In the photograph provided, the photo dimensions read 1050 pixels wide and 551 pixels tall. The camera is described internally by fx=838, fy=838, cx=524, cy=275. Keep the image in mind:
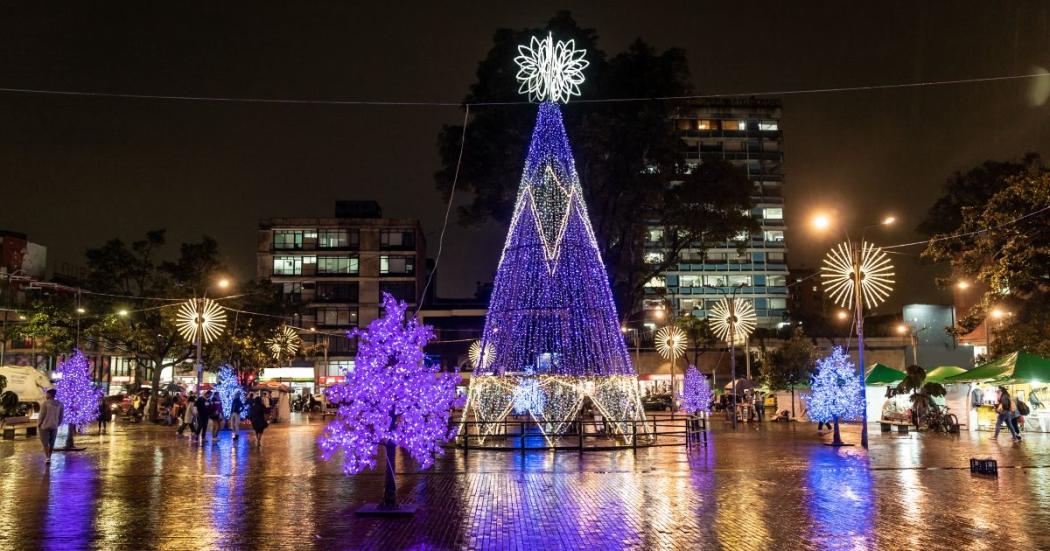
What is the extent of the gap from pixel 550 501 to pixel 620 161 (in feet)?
69.1

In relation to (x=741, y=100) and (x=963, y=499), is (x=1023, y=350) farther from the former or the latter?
(x=741, y=100)

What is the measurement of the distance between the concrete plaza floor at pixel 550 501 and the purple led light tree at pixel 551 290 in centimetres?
271

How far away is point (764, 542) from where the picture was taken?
1012 cm

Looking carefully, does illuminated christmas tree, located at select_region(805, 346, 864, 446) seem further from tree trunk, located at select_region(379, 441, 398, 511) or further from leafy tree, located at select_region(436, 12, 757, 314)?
tree trunk, located at select_region(379, 441, 398, 511)

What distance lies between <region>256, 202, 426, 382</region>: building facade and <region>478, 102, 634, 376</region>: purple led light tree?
197ft

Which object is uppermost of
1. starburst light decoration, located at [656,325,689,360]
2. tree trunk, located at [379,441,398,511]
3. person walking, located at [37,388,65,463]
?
starburst light decoration, located at [656,325,689,360]

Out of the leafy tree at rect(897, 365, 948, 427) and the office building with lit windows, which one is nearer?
the leafy tree at rect(897, 365, 948, 427)

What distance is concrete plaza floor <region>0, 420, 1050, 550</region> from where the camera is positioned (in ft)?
34.2

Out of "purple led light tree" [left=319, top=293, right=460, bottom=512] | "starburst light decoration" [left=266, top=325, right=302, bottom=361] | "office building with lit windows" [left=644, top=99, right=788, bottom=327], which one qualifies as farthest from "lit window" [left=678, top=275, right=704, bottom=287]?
"purple led light tree" [left=319, top=293, right=460, bottom=512]

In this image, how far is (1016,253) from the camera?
25953mm

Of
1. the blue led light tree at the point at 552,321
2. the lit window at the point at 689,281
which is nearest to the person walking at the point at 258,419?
the blue led light tree at the point at 552,321

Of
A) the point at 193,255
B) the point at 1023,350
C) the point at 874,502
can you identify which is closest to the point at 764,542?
the point at 874,502

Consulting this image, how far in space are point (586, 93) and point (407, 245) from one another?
2093 inches

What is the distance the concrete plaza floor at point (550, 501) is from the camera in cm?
1042
